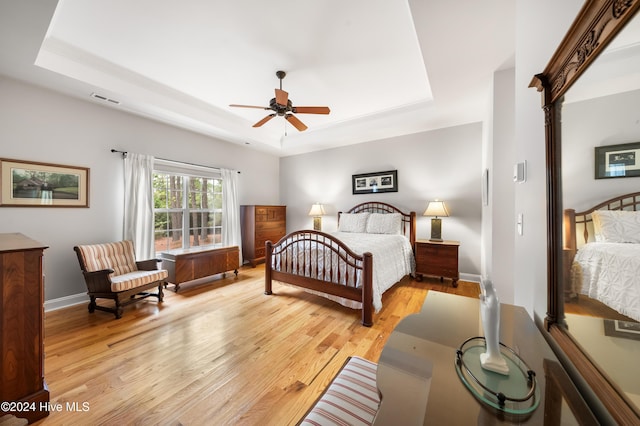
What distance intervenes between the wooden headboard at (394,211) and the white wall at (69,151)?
367 cm

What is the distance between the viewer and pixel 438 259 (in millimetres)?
3729

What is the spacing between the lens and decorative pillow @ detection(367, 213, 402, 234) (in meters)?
4.11

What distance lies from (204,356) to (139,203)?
2711mm

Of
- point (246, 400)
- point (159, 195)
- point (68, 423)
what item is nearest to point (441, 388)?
point (246, 400)

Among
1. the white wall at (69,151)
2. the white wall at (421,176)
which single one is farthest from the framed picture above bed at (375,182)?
the white wall at (69,151)

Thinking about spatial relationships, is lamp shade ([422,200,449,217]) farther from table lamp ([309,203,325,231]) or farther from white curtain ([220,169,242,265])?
white curtain ([220,169,242,265])

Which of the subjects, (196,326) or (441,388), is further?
(196,326)

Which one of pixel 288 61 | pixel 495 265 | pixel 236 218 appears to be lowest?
pixel 495 265

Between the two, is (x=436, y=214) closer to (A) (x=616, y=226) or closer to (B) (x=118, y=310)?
(A) (x=616, y=226)

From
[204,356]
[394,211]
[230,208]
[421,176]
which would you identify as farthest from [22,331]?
[421,176]

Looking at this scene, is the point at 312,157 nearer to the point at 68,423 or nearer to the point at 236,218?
the point at 236,218

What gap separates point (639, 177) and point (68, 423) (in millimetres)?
2721

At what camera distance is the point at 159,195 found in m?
3.90

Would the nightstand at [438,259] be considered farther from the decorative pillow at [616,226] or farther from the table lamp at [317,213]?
the decorative pillow at [616,226]
